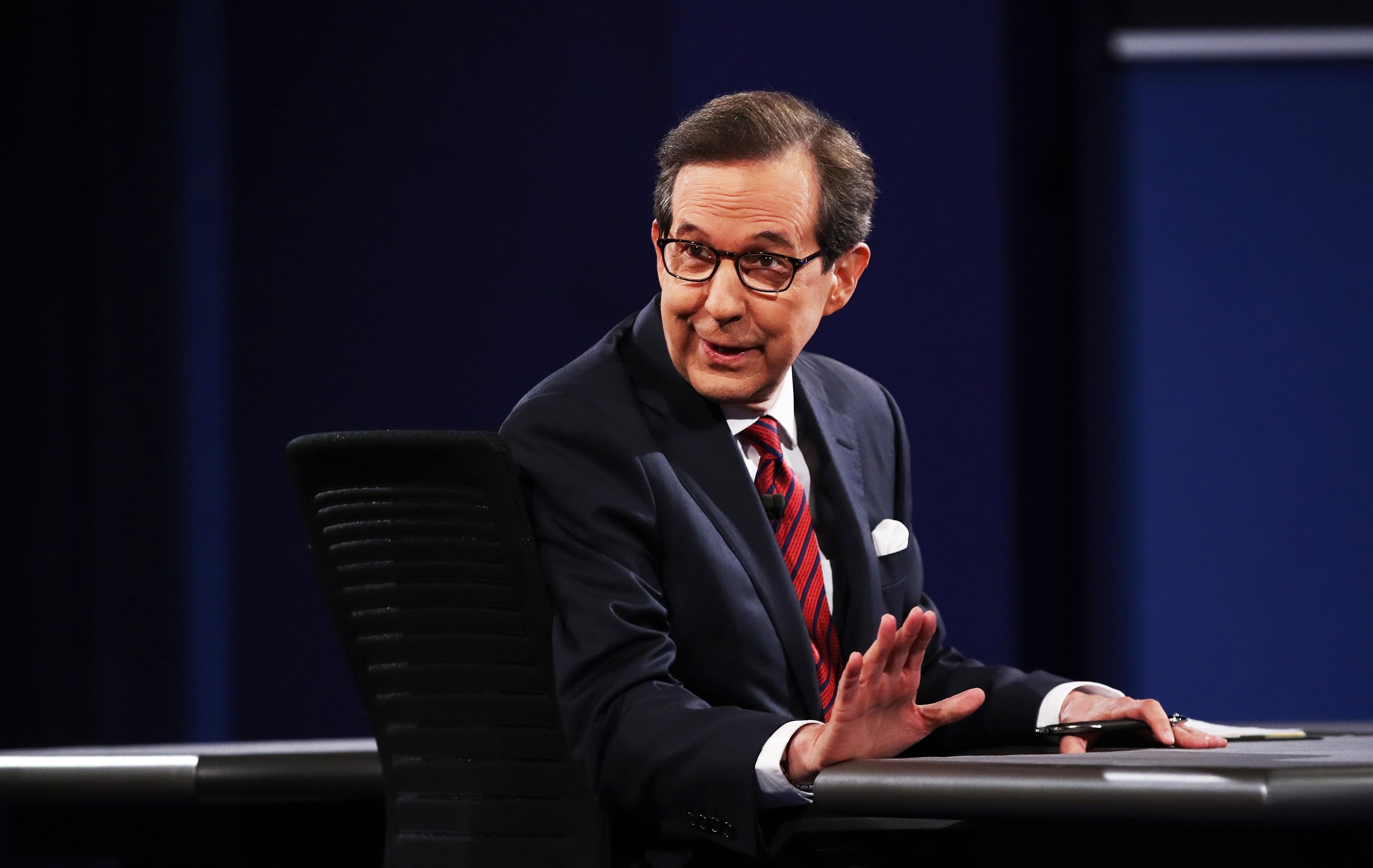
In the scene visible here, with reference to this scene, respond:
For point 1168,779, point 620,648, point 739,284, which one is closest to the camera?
point 1168,779

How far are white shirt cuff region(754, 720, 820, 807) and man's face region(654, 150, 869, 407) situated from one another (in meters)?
0.48

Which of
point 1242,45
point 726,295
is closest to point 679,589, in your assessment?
point 726,295

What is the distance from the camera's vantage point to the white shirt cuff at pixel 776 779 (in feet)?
4.26

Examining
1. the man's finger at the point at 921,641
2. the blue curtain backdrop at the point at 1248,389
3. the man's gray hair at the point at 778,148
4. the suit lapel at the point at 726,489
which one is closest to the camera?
the man's finger at the point at 921,641

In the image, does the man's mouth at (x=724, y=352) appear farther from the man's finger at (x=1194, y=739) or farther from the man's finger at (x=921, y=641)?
the man's finger at (x=1194, y=739)

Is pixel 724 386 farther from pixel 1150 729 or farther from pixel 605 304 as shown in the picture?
pixel 605 304

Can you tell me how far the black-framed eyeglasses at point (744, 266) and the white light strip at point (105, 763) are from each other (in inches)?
33.7

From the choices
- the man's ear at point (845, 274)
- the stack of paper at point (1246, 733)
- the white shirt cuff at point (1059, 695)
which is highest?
the man's ear at point (845, 274)

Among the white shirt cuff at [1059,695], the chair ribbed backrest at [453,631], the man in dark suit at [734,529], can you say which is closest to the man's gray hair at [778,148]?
the man in dark suit at [734,529]

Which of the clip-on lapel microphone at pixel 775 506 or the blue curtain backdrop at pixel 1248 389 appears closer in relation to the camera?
the clip-on lapel microphone at pixel 775 506

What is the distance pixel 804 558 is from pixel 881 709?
0.39 meters

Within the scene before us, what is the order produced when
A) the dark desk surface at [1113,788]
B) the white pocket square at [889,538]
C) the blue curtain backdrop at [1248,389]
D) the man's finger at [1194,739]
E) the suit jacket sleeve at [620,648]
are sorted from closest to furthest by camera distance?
1. the dark desk surface at [1113,788]
2. the suit jacket sleeve at [620,648]
3. the man's finger at [1194,739]
4. the white pocket square at [889,538]
5. the blue curtain backdrop at [1248,389]

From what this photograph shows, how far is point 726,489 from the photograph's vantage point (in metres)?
1.60

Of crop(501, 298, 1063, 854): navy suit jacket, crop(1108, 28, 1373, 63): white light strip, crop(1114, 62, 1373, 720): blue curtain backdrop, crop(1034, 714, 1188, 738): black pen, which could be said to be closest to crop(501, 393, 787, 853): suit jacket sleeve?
crop(501, 298, 1063, 854): navy suit jacket
